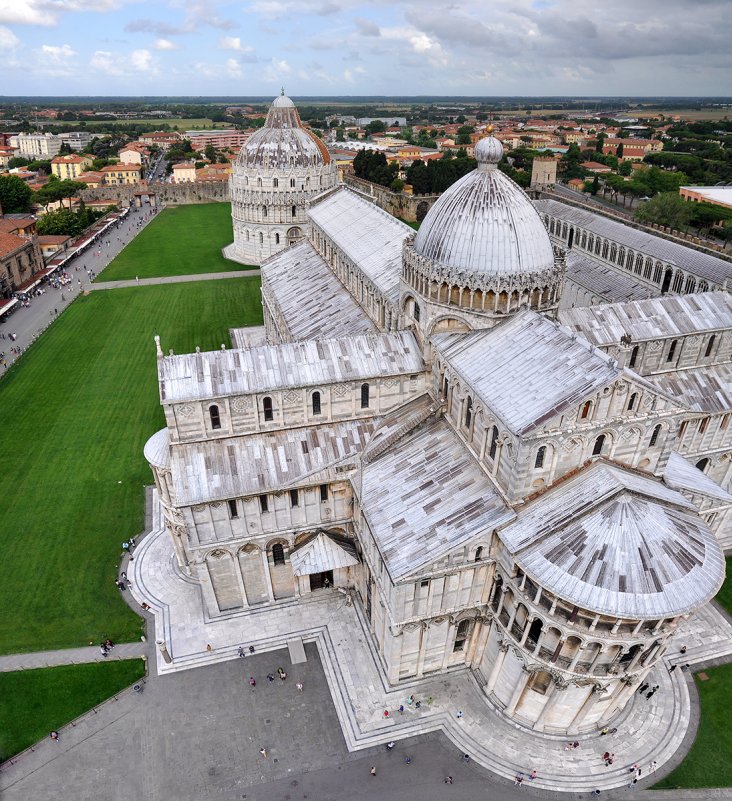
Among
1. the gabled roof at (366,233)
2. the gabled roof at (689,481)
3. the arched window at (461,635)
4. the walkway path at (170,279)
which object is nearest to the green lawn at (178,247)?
the walkway path at (170,279)

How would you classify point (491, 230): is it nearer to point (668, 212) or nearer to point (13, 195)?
point (668, 212)

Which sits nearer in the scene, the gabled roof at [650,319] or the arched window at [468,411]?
the arched window at [468,411]

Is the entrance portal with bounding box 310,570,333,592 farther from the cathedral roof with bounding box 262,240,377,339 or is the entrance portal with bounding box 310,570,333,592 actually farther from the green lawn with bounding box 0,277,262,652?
the cathedral roof with bounding box 262,240,377,339

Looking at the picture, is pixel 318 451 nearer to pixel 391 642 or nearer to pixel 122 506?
pixel 391 642

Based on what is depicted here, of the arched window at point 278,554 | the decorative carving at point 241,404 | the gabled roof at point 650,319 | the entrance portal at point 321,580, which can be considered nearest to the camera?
the decorative carving at point 241,404

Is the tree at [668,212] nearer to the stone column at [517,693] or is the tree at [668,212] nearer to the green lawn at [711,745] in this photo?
the green lawn at [711,745]

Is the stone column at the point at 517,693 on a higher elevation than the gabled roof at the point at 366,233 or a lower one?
lower
